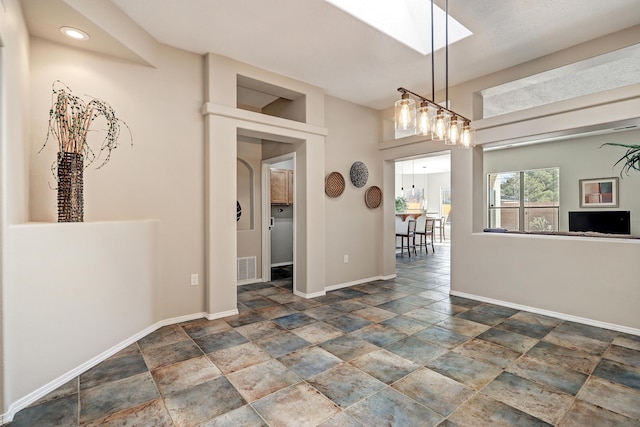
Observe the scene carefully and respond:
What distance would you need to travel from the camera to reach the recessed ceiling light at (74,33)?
2.44 metres

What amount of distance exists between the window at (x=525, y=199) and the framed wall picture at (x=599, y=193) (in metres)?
0.47

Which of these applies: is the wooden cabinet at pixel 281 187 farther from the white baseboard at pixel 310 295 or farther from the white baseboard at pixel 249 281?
the white baseboard at pixel 310 295

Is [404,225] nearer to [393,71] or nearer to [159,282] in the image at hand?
[393,71]

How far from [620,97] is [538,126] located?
26.8 inches

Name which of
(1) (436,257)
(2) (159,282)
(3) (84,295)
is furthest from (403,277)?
(3) (84,295)

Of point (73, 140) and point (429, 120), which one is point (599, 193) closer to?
point (429, 120)

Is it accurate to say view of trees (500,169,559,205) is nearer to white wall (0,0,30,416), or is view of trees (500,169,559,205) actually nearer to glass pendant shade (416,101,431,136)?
glass pendant shade (416,101,431,136)

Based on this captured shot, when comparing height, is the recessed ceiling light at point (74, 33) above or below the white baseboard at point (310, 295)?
above

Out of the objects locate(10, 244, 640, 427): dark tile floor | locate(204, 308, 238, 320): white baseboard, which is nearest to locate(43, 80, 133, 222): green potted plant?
locate(10, 244, 640, 427): dark tile floor

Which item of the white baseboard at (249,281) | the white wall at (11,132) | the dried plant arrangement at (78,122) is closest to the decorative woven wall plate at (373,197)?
the white baseboard at (249,281)

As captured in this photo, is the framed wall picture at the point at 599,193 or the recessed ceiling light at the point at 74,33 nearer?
the recessed ceiling light at the point at 74,33

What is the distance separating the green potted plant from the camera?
238 cm

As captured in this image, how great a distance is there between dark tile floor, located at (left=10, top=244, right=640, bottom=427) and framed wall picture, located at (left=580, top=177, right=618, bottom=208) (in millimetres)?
4669

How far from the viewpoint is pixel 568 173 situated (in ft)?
22.3
